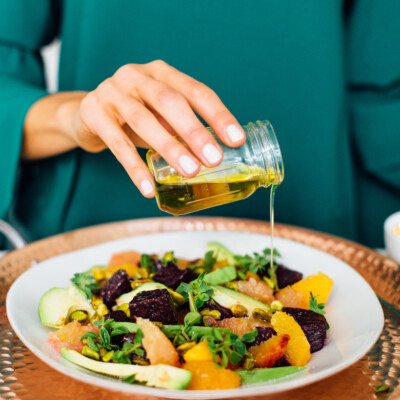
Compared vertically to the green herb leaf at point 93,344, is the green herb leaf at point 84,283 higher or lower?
lower

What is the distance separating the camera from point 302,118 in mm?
2205

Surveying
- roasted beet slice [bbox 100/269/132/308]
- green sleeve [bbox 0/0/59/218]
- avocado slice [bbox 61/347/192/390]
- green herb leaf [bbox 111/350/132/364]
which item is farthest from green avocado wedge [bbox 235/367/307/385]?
green sleeve [bbox 0/0/59/218]

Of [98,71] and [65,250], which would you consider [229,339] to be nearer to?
[65,250]

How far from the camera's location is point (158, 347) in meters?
0.91

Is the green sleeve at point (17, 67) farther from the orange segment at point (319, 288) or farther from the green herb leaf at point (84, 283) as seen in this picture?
the orange segment at point (319, 288)

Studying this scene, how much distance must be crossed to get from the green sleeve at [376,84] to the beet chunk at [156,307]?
158cm

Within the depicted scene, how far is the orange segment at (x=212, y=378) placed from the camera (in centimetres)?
84

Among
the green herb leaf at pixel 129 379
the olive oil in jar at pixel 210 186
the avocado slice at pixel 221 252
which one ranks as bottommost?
the avocado slice at pixel 221 252

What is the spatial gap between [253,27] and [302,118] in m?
0.48

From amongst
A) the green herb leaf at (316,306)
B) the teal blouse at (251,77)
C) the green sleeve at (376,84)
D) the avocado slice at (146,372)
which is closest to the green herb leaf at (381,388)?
the green herb leaf at (316,306)

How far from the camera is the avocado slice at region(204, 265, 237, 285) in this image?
3.98ft

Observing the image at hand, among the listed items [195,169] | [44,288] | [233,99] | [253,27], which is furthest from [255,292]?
[253,27]

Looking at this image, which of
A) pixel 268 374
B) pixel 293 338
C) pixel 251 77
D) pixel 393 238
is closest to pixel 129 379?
pixel 268 374

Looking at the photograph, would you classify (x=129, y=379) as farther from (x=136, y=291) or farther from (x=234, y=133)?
(x=234, y=133)
